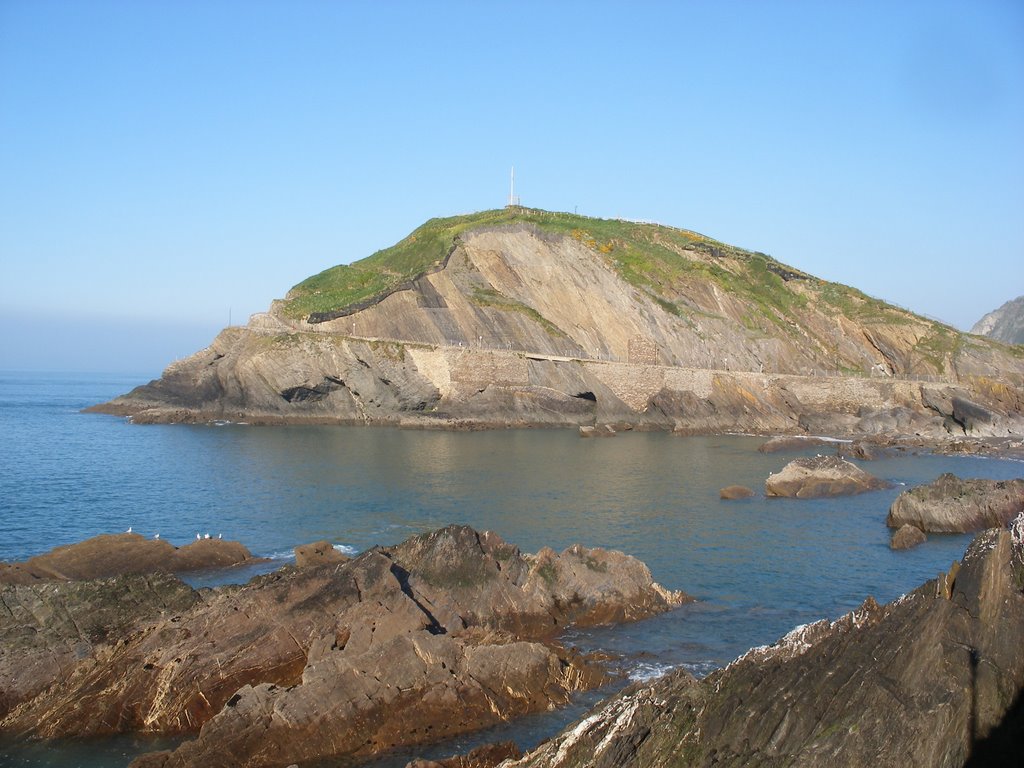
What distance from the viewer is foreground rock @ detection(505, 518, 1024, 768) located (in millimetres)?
10266

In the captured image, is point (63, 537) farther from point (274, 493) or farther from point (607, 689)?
point (607, 689)

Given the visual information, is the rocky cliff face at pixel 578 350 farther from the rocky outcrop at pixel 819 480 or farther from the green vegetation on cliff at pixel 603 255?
the rocky outcrop at pixel 819 480

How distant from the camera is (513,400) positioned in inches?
2761

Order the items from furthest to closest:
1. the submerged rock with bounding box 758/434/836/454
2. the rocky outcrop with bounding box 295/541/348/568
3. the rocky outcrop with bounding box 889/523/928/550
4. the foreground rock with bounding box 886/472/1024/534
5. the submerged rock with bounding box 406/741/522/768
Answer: the submerged rock with bounding box 758/434/836/454
the foreground rock with bounding box 886/472/1024/534
the rocky outcrop with bounding box 889/523/928/550
the rocky outcrop with bounding box 295/541/348/568
the submerged rock with bounding box 406/741/522/768

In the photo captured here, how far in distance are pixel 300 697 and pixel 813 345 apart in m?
74.8

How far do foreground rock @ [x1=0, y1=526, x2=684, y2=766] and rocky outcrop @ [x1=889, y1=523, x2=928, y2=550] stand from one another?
15346mm

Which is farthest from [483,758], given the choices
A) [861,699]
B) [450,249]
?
[450,249]

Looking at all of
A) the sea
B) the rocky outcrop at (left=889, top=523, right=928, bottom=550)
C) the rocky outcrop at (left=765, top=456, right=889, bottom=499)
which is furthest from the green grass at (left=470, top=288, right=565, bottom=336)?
the rocky outcrop at (left=889, top=523, right=928, bottom=550)

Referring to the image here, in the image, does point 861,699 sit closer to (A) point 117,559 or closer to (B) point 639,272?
(A) point 117,559

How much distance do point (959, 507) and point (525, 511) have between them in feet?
50.0

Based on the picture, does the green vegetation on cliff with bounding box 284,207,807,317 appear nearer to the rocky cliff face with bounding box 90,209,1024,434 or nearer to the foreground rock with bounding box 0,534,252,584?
the rocky cliff face with bounding box 90,209,1024,434

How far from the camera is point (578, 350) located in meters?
77.3

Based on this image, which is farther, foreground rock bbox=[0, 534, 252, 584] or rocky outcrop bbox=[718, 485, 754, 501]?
rocky outcrop bbox=[718, 485, 754, 501]

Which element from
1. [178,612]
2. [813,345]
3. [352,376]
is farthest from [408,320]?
[178,612]
